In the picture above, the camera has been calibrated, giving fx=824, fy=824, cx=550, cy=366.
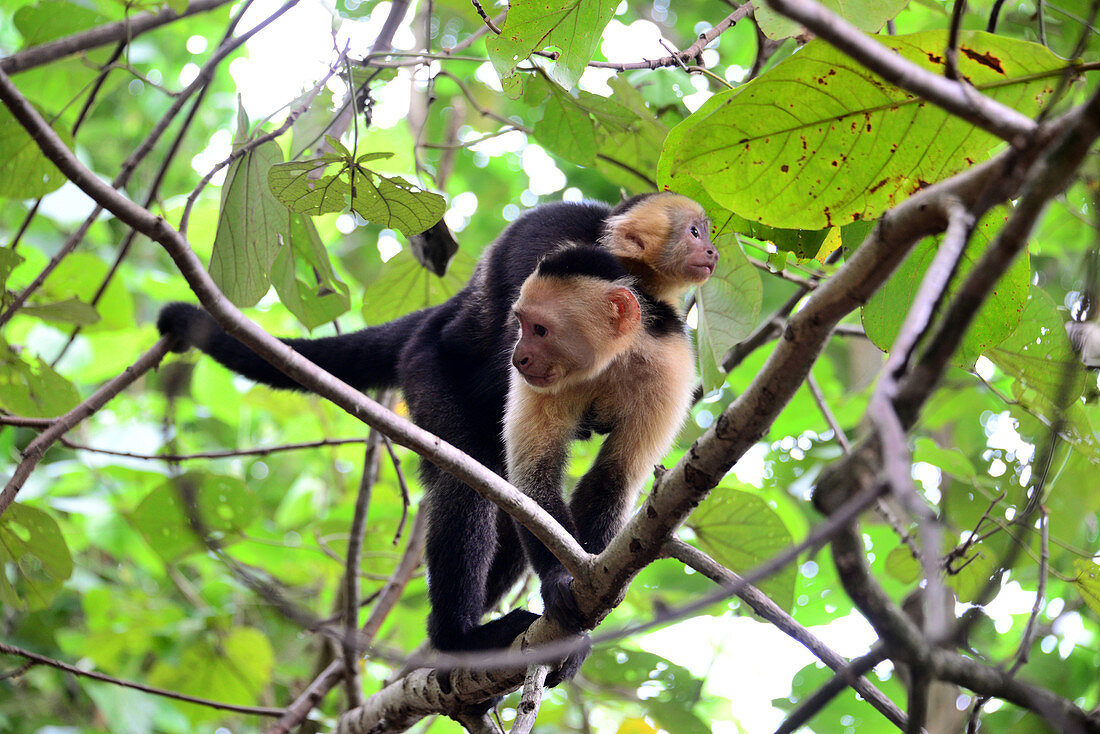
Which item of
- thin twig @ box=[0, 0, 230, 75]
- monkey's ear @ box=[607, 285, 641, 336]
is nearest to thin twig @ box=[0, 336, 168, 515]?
thin twig @ box=[0, 0, 230, 75]

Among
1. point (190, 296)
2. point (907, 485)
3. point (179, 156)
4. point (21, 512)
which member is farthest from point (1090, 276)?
point (179, 156)

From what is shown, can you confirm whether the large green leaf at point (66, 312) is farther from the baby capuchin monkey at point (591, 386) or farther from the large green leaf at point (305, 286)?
the baby capuchin monkey at point (591, 386)

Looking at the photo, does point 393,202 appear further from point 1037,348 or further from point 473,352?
point 1037,348

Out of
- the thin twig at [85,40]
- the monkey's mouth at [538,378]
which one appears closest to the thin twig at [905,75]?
the monkey's mouth at [538,378]

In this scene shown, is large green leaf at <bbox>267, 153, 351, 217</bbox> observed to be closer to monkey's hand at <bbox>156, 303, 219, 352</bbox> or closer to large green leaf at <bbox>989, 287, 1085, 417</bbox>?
monkey's hand at <bbox>156, 303, 219, 352</bbox>

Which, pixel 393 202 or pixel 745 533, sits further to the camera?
pixel 745 533

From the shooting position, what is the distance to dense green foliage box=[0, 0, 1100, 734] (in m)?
1.35

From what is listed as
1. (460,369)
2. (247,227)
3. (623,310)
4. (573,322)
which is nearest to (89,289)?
(247,227)

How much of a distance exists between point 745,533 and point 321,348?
55.0 inches

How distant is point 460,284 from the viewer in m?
2.98

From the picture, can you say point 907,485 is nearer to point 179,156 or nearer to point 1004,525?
point 1004,525

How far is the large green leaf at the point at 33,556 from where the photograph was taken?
2164 millimetres

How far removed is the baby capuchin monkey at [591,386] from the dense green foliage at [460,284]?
234 millimetres

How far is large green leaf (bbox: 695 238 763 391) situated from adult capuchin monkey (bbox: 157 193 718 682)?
4.9 inches
